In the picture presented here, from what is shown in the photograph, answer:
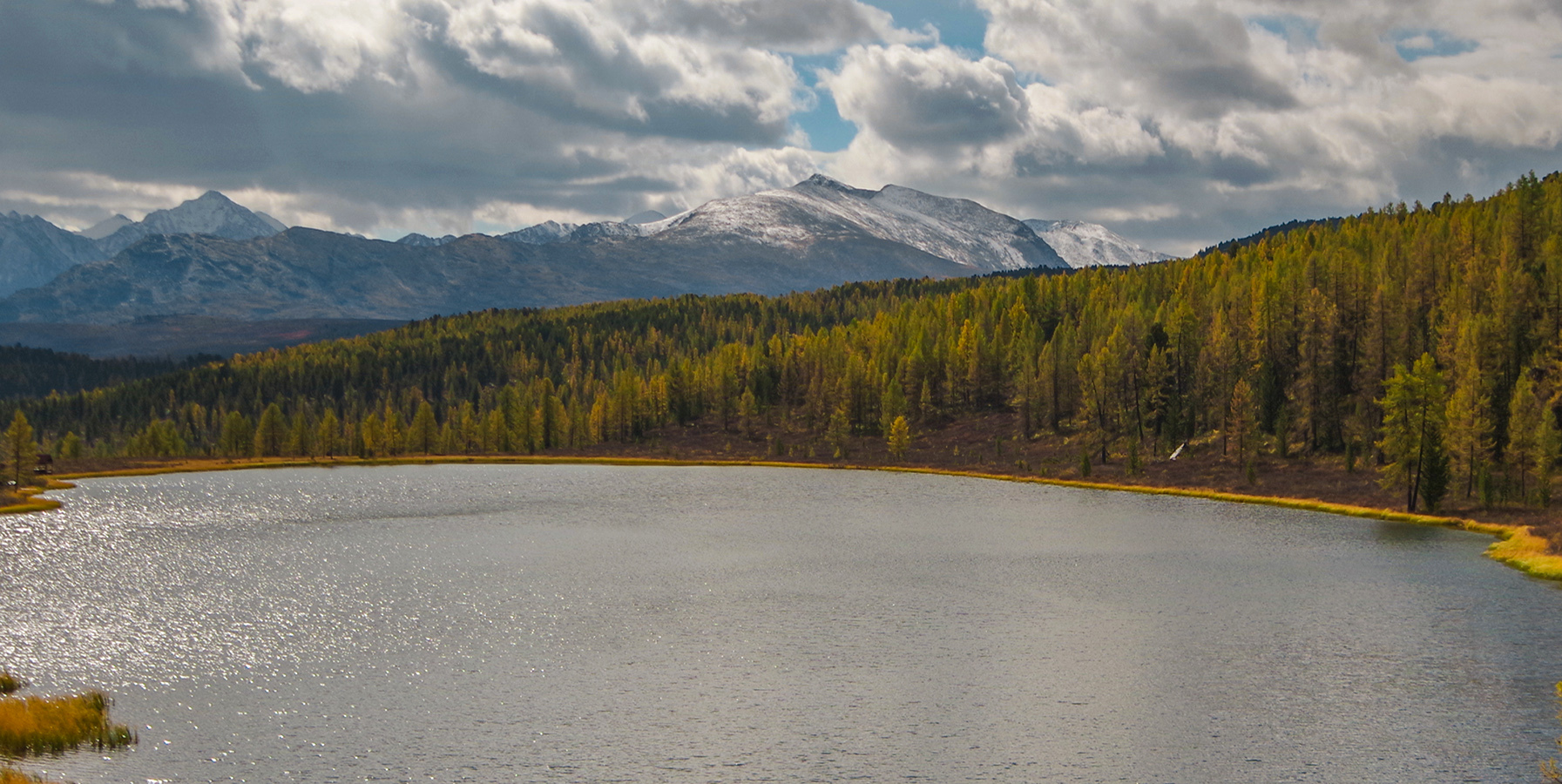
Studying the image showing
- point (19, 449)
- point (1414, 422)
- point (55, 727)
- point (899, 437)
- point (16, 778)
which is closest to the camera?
point (16, 778)

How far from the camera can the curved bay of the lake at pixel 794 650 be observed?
40.9 meters

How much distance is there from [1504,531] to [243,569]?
10646 centimetres

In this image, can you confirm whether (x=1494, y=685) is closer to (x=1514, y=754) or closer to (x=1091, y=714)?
(x=1514, y=754)

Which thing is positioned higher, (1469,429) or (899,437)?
(1469,429)

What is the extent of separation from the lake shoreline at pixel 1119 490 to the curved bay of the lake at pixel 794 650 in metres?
3.45

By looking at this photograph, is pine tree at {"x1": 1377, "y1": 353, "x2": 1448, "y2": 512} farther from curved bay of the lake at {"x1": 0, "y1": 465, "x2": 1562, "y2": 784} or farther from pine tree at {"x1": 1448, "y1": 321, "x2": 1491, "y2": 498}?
curved bay of the lake at {"x1": 0, "y1": 465, "x2": 1562, "y2": 784}

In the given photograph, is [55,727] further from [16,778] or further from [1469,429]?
[1469,429]

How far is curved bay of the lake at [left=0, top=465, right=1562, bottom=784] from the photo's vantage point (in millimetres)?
40906

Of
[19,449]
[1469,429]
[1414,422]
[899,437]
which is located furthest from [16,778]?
[899,437]

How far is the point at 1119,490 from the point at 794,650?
9625 cm

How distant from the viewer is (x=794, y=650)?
185 feet

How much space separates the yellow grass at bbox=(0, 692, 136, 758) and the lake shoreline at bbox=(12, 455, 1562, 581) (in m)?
85.7

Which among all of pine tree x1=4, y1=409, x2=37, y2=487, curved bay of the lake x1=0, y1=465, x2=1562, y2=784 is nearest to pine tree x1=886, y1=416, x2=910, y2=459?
curved bay of the lake x1=0, y1=465, x2=1562, y2=784

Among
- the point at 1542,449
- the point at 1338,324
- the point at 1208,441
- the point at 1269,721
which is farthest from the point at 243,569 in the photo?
the point at 1338,324
